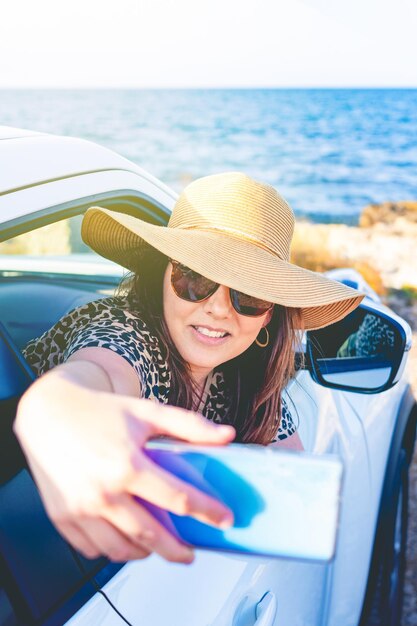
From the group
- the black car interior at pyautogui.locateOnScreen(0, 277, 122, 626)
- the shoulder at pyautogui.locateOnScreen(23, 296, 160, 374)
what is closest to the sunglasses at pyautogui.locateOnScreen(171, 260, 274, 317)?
the shoulder at pyautogui.locateOnScreen(23, 296, 160, 374)

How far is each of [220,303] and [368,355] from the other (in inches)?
41.4

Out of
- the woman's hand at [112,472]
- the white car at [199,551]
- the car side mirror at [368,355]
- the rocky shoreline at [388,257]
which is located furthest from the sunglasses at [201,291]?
the rocky shoreline at [388,257]

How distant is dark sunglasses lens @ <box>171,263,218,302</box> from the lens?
1.57 metres

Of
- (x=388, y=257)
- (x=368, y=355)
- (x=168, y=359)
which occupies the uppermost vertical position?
(x=168, y=359)

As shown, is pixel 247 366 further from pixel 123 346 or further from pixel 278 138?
pixel 278 138

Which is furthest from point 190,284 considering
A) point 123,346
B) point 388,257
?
point 388,257

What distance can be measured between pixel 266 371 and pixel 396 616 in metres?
1.68

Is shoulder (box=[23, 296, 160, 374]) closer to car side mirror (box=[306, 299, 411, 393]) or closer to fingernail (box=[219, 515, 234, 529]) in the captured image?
fingernail (box=[219, 515, 234, 529])

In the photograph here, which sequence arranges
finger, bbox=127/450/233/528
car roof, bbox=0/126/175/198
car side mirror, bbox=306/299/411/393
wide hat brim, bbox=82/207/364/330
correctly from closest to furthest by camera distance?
finger, bbox=127/450/233/528, car roof, bbox=0/126/175/198, wide hat brim, bbox=82/207/364/330, car side mirror, bbox=306/299/411/393

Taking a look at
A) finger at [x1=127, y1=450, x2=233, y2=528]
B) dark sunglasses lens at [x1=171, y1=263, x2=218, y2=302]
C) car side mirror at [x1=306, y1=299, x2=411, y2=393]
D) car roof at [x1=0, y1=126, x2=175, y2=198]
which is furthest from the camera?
car side mirror at [x1=306, y1=299, x2=411, y2=393]

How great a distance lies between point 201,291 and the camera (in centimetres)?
158

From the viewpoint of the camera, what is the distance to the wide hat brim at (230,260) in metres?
1.46

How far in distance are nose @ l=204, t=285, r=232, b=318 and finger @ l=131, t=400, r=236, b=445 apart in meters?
0.90

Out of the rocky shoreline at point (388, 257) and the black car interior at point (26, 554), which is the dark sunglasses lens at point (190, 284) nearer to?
the black car interior at point (26, 554)
